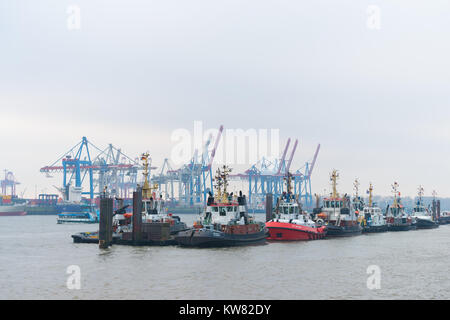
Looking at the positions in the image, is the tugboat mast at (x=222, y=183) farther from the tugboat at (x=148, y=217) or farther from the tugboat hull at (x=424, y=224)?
the tugboat hull at (x=424, y=224)

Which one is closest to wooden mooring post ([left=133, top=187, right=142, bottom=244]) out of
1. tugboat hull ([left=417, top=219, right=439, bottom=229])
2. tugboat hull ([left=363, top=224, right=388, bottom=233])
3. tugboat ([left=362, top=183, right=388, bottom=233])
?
tugboat hull ([left=363, top=224, right=388, bottom=233])

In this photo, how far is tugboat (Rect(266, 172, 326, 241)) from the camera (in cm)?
6469

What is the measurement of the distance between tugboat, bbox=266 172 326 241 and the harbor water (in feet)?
15.3

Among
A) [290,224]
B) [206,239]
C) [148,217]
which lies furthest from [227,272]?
[290,224]

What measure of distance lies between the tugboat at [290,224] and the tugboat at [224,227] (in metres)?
3.95

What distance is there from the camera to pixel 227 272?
39.8 m

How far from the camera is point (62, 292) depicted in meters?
32.9

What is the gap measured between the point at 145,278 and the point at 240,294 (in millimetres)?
8436

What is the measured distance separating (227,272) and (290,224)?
26399mm

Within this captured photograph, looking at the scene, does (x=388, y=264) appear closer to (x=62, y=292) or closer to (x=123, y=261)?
(x=123, y=261)

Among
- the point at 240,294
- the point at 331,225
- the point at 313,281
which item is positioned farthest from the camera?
the point at 331,225

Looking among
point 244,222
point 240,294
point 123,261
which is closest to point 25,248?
point 123,261

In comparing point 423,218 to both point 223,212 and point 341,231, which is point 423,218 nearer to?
point 341,231

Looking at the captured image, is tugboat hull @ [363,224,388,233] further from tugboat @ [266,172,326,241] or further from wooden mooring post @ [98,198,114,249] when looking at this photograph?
wooden mooring post @ [98,198,114,249]
